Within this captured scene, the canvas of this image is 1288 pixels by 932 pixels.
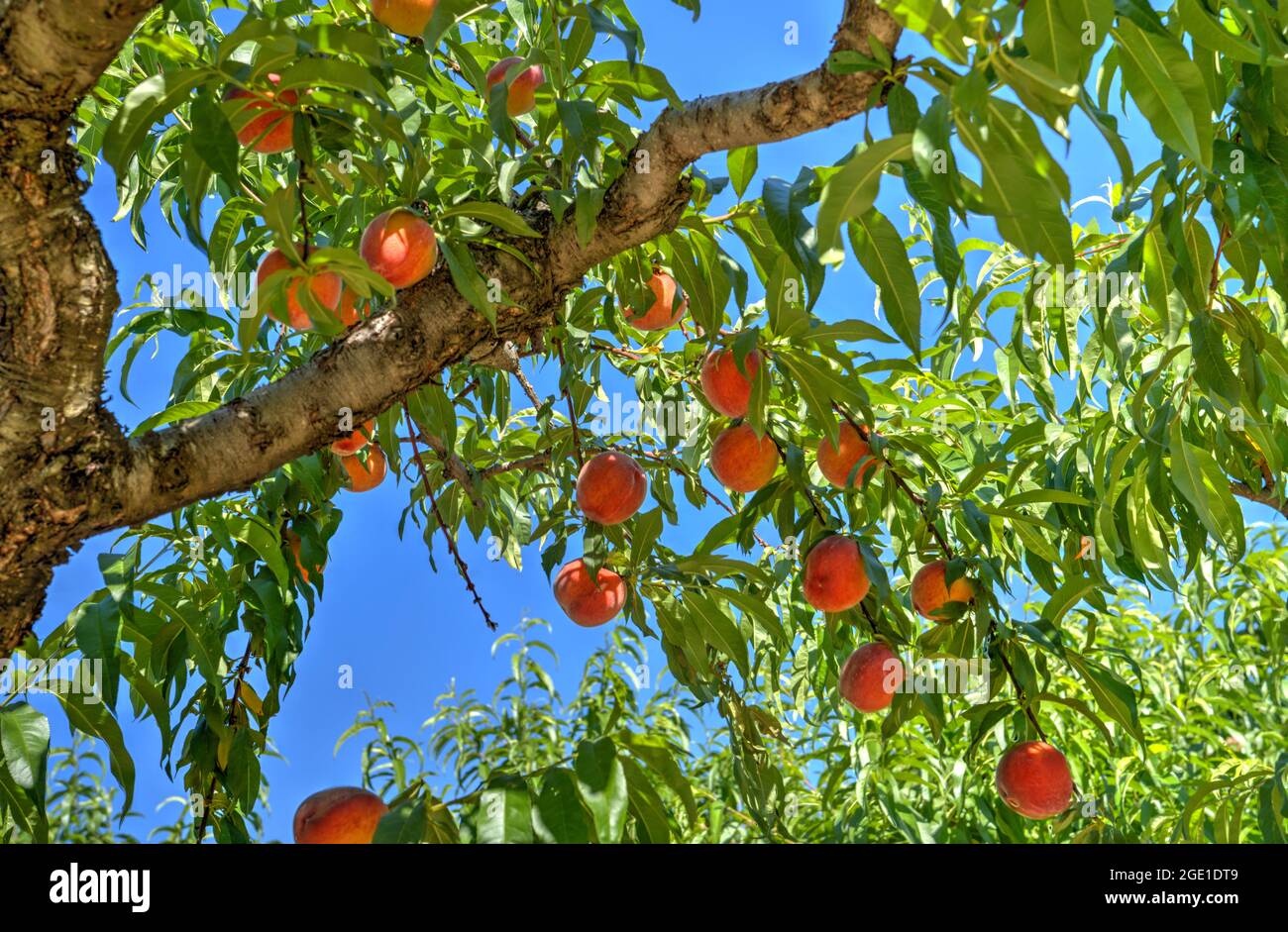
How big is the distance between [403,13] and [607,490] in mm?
658

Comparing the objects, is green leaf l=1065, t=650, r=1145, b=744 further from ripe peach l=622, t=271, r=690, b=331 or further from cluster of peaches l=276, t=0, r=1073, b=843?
ripe peach l=622, t=271, r=690, b=331

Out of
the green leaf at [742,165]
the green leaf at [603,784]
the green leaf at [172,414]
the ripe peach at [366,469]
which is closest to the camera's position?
the green leaf at [603,784]

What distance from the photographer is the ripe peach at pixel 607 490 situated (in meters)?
1.55

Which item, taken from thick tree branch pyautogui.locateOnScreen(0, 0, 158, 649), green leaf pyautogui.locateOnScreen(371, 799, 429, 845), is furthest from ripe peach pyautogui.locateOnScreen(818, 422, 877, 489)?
thick tree branch pyautogui.locateOnScreen(0, 0, 158, 649)

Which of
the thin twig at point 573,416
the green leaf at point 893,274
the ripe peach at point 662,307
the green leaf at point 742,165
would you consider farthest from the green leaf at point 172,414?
the green leaf at point 893,274

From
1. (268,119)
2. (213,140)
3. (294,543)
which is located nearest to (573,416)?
(294,543)

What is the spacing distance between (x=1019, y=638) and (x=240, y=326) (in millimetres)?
947

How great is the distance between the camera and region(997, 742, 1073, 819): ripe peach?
4.57 feet

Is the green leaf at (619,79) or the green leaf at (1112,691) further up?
the green leaf at (619,79)

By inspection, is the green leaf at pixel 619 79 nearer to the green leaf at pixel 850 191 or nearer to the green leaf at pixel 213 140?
the green leaf at pixel 213 140

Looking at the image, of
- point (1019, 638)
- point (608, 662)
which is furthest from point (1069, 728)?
point (1019, 638)

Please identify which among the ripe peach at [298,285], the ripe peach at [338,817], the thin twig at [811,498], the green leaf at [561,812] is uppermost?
the ripe peach at [298,285]

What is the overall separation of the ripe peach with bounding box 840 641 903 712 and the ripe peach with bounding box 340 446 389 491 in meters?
0.84
